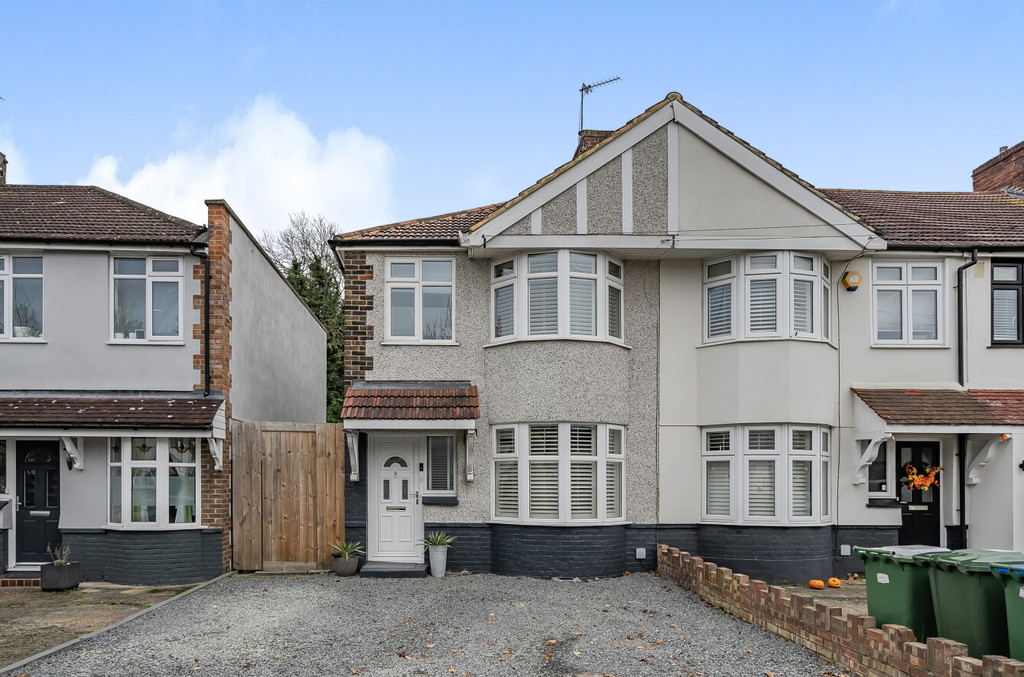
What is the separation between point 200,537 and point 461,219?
6491 millimetres

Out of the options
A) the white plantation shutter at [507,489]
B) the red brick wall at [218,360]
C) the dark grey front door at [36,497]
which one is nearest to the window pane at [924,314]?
the white plantation shutter at [507,489]

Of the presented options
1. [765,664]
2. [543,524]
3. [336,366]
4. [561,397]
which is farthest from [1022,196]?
[336,366]

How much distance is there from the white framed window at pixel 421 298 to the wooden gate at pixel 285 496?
1.97 metres

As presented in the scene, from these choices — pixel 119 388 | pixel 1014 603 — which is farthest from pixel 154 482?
pixel 1014 603

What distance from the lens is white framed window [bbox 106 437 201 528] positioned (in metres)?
12.7

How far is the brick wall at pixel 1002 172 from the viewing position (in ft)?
56.2

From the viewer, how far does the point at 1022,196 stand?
16.5 metres

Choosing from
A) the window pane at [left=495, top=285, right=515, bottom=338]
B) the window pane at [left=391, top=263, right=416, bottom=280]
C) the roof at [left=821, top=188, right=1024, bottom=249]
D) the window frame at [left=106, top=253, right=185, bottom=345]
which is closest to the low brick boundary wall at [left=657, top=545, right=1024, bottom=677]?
the window pane at [left=495, top=285, right=515, bottom=338]

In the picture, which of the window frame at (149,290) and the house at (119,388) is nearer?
the house at (119,388)

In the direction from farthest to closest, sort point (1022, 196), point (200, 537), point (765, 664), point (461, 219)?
1. point (1022, 196)
2. point (461, 219)
3. point (200, 537)
4. point (765, 664)

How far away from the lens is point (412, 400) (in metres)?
12.9

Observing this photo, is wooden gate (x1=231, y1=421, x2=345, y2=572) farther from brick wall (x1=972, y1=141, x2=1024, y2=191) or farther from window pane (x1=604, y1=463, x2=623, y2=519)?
brick wall (x1=972, y1=141, x2=1024, y2=191)

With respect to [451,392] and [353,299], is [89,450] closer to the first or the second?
[353,299]

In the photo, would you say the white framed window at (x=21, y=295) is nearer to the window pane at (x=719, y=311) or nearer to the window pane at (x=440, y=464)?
the window pane at (x=440, y=464)
